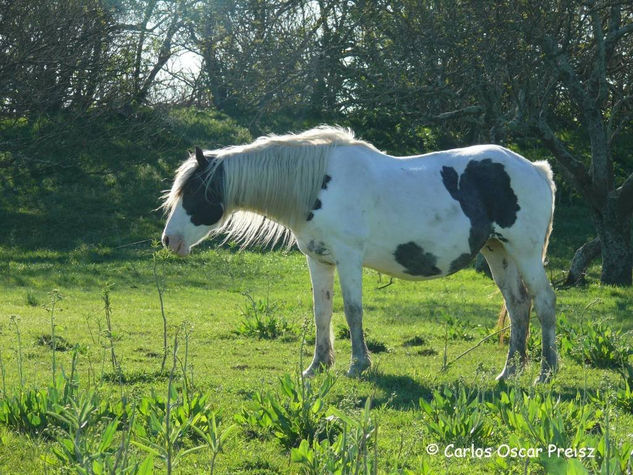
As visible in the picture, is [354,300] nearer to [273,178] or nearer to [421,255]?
[421,255]

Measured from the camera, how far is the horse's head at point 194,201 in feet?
24.3

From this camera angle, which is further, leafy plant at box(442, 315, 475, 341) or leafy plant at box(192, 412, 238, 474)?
leafy plant at box(442, 315, 475, 341)

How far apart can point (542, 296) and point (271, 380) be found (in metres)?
2.63

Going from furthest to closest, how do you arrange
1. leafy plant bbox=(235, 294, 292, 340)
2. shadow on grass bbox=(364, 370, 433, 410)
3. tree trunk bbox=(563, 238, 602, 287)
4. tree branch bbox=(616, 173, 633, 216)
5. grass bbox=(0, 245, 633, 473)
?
tree trunk bbox=(563, 238, 602, 287) → tree branch bbox=(616, 173, 633, 216) → leafy plant bbox=(235, 294, 292, 340) → shadow on grass bbox=(364, 370, 433, 410) → grass bbox=(0, 245, 633, 473)

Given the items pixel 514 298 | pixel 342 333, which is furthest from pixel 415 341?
pixel 514 298

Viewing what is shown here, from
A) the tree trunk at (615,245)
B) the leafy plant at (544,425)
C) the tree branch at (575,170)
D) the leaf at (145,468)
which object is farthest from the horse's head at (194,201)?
the tree trunk at (615,245)

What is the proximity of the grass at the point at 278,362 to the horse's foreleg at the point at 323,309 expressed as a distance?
0.23 m

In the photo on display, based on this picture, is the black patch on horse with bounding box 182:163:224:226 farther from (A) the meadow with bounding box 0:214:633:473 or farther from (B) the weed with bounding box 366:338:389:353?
(B) the weed with bounding box 366:338:389:353

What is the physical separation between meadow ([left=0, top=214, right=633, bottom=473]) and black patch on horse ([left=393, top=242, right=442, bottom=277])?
73 cm

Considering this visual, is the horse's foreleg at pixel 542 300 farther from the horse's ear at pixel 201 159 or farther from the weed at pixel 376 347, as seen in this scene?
the horse's ear at pixel 201 159

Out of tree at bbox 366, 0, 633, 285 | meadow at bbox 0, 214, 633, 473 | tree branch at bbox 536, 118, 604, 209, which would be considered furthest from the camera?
tree branch at bbox 536, 118, 604, 209

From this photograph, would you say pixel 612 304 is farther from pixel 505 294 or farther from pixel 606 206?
→ pixel 505 294

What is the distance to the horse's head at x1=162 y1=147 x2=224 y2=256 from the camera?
24.3ft

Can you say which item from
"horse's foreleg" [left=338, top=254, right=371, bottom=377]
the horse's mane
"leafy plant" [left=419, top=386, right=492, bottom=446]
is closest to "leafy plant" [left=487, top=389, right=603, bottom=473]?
"leafy plant" [left=419, top=386, right=492, bottom=446]
